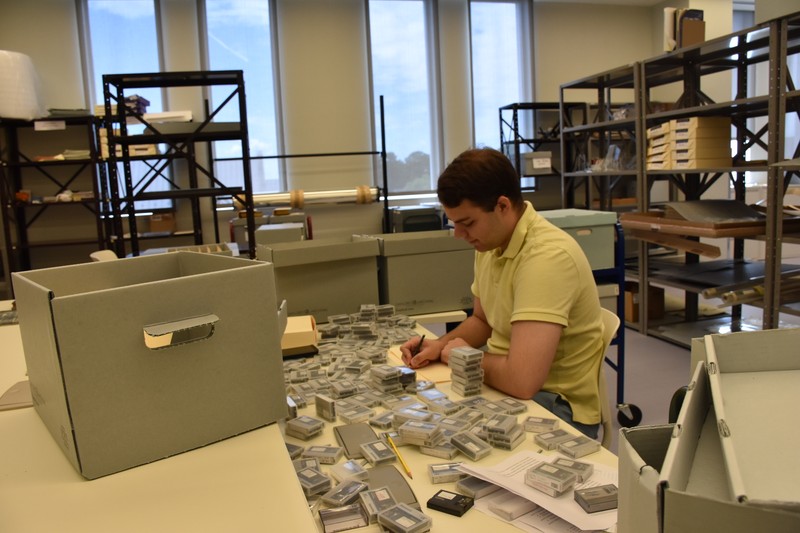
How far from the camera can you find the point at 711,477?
17.1 inches

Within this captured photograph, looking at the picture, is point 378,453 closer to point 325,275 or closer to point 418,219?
point 325,275

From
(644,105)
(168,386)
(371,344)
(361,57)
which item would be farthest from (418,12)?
(168,386)

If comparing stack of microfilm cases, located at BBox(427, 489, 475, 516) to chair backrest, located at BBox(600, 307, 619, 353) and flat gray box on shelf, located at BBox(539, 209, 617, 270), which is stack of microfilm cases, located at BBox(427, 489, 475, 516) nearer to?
chair backrest, located at BBox(600, 307, 619, 353)

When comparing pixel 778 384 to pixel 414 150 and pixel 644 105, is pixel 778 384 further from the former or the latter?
pixel 414 150

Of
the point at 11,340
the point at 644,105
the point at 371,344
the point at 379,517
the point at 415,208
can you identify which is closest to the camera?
the point at 379,517

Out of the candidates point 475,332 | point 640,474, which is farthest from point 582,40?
point 640,474

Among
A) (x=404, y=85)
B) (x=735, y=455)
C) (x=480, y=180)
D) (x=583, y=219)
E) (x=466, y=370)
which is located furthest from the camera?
(x=404, y=85)

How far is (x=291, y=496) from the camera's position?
2.63 ft

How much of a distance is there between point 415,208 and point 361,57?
1.76m

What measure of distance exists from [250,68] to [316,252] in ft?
14.4

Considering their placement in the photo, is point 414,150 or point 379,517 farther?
point 414,150

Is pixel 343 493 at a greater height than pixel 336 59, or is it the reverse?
pixel 336 59

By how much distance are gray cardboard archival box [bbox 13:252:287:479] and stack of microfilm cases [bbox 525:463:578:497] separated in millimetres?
454

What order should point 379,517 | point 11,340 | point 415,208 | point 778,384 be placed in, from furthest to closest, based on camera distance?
point 415,208 < point 11,340 < point 379,517 < point 778,384
